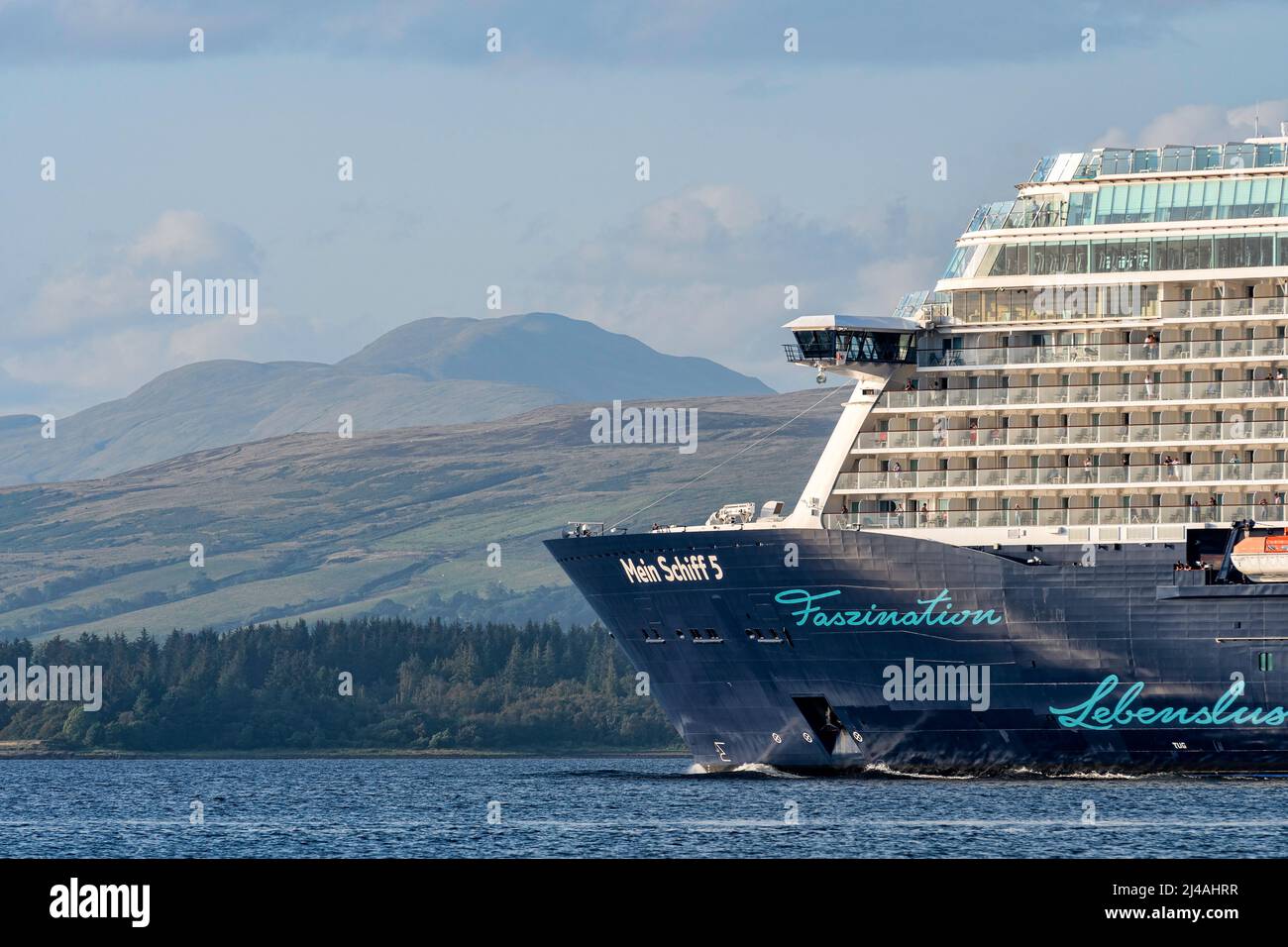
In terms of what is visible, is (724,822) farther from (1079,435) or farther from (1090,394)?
(1090,394)

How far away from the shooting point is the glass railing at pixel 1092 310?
66.9 meters

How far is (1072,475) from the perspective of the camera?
220 ft

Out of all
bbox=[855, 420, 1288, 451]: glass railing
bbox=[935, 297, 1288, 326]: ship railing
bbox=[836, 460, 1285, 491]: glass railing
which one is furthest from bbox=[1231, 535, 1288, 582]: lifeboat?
bbox=[935, 297, 1288, 326]: ship railing

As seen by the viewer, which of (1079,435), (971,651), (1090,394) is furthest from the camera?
(1090,394)

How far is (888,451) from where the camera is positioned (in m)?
69.4

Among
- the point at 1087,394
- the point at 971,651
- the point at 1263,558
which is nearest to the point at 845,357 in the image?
the point at 1087,394

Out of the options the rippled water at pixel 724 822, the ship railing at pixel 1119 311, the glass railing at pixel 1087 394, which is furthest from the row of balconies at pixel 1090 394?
the rippled water at pixel 724 822

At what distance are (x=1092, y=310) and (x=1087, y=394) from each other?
8.83ft

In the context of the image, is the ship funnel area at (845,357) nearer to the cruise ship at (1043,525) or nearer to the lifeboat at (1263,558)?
the cruise ship at (1043,525)

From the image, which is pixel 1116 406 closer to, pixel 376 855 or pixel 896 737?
pixel 896 737

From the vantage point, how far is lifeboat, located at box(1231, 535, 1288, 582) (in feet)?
205

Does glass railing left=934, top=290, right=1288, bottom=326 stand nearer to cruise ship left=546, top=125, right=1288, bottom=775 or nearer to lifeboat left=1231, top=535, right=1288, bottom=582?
cruise ship left=546, top=125, right=1288, bottom=775

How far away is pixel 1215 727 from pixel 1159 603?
159 inches

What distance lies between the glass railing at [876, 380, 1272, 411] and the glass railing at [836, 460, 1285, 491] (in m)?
2.15
